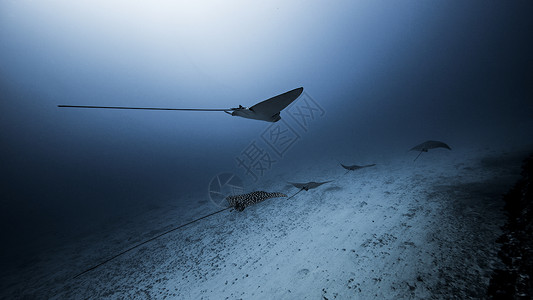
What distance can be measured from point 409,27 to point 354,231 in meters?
55.3

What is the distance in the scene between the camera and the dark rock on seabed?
1.84m

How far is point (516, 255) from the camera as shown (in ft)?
7.29

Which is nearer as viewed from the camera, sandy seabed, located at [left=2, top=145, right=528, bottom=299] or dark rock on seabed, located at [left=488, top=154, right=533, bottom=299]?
dark rock on seabed, located at [left=488, top=154, right=533, bottom=299]

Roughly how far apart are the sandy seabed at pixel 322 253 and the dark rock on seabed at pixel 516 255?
0.11m

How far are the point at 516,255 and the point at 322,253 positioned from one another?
8.46ft

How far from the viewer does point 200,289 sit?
293cm

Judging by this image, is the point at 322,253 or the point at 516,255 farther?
the point at 322,253

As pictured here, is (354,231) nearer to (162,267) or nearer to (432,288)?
(432,288)

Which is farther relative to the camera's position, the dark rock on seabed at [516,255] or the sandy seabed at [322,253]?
the sandy seabed at [322,253]

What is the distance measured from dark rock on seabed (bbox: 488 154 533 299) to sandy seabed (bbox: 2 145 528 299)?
0.35ft

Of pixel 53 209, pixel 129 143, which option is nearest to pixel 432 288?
pixel 53 209

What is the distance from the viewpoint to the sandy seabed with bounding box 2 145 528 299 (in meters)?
2.44

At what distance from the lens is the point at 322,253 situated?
10.5 feet

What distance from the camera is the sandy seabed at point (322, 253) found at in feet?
8.00
